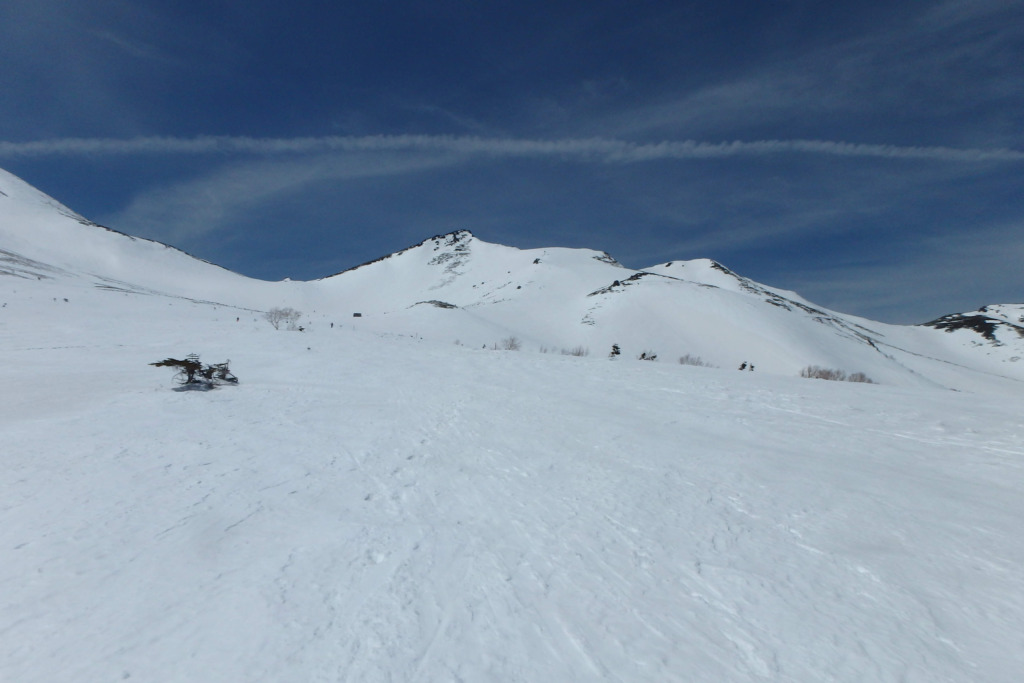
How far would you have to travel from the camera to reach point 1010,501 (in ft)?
15.4

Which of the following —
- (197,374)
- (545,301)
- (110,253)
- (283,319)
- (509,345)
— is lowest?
(197,374)

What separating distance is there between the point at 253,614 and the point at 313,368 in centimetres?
851

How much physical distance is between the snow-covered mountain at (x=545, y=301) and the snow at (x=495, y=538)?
1545 centimetres

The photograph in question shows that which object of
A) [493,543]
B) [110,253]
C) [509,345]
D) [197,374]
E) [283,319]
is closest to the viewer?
[493,543]

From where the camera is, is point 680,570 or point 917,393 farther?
point 917,393

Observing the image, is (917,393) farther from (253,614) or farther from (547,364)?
(253,614)

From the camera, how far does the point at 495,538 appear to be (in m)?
3.84

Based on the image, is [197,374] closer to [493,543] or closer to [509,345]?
[493,543]

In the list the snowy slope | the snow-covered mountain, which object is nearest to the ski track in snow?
the snow-covered mountain

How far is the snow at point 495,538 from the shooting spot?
2.62 meters

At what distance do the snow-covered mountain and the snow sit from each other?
15448mm

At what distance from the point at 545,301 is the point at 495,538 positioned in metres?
56.7

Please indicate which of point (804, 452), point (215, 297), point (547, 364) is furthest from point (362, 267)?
point (804, 452)

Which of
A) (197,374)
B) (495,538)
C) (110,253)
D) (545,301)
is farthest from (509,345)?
(110,253)
